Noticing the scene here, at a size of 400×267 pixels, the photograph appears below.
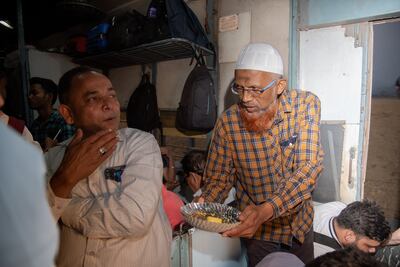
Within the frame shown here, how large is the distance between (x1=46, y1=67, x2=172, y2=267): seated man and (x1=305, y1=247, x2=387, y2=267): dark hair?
0.62m

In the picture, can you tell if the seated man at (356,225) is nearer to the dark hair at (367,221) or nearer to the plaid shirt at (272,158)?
the dark hair at (367,221)

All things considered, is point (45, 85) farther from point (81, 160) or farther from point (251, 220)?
point (251, 220)

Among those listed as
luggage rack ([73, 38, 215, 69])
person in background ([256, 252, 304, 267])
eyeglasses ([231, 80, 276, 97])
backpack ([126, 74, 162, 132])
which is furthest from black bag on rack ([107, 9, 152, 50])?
person in background ([256, 252, 304, 267])

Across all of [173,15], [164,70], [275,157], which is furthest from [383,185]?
[173,15]

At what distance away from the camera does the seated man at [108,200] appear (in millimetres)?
977

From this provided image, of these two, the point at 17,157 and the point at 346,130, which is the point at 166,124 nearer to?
the point at 346,130

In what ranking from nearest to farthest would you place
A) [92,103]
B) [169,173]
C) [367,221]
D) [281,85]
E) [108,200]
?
[108,200]
[92,103]
[281,85]
[367,221]
[169,173]

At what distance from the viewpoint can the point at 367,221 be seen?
1.98 meters

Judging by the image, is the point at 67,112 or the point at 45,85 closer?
the point at 67,112

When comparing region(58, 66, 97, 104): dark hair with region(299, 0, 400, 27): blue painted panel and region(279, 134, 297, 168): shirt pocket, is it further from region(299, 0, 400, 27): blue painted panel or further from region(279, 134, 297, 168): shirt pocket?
region(299, 0, 400, 27): blue painted panel

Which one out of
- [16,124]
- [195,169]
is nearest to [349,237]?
[195,169]

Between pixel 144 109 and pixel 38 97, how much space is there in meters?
1.08

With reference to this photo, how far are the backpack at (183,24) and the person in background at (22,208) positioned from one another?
2.23m

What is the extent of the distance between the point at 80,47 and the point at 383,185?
481cm
